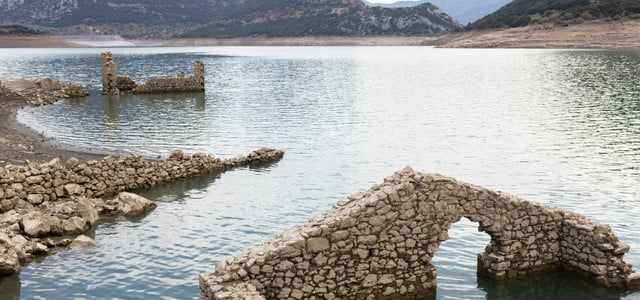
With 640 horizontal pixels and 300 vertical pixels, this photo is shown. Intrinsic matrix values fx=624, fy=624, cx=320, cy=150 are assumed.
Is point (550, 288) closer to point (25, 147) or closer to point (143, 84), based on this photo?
point (25, 147)

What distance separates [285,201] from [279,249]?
479 inches

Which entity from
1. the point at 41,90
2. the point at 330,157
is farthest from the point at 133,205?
the point at 41,90

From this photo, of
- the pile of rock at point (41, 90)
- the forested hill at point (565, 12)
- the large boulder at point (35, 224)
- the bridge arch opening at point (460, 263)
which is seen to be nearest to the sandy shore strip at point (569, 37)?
the forested hill at point (565, 12)

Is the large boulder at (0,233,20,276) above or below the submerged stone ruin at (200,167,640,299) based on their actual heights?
below

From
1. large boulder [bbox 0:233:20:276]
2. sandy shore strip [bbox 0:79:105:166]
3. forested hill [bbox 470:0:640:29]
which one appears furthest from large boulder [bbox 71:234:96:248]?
forested hill [bbox 470:0:640:29]

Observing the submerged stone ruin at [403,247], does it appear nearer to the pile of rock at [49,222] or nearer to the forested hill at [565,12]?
the pile of rock at [49,222]

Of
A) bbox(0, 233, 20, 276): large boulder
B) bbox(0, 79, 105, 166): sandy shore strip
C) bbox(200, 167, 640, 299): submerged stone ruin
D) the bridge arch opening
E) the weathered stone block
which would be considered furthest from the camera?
bbox(0, 79, 105, 166): sandy shore strip

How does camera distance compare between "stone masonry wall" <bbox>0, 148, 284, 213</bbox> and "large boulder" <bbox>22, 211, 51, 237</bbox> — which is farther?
"stone masonry wall" <bbox>0, 148, 284, 213</bbox>

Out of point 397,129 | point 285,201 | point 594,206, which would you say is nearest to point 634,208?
point 594,206

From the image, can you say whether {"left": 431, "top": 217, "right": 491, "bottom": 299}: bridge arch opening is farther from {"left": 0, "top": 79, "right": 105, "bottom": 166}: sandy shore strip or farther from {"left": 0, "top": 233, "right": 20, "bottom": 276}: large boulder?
{"left": 0, "top": 79, "right": 105, "bottom": 166}: sandy shore strip

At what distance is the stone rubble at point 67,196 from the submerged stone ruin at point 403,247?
8314 mm

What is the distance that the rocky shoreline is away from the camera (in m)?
19.5

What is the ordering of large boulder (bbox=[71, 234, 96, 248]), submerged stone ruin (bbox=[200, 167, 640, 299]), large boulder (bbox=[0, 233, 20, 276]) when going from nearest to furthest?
submerged stone ruin (bbox=[200, 167, 640, 299]), large boulder (bbox=[0, 233, 20, 276]), large boulder (bbox=[71, 234, 96, 248])

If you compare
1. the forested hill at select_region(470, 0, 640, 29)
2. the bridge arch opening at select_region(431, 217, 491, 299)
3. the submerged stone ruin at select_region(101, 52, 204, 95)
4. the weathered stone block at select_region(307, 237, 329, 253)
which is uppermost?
the forested hill at select_region(470, 0, 640, 29)
